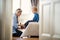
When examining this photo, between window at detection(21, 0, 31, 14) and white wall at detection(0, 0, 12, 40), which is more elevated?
window at detection(21, 0, 31, 14)

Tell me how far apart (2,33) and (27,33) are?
2854mm

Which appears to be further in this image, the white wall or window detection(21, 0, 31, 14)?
window detection(21, 0, 31, 14)

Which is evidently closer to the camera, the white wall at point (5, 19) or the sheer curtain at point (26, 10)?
the white wall at point (5, 19)

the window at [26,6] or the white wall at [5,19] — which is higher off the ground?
the window at [26,6]

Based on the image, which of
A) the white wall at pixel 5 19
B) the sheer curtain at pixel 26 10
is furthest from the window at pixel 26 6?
the white wall at pixel 5 19

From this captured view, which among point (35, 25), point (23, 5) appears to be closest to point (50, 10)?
point (35, 25)

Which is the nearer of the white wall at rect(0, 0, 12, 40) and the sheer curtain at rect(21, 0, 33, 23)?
the white wall at rect(0, 0, 12, 40)

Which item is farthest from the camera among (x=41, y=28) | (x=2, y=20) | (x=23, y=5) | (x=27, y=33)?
(x=23, y=5)

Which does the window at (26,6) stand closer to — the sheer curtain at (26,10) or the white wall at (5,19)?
Answer: the sheer curtain at (26,10)

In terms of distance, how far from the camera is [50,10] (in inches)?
104

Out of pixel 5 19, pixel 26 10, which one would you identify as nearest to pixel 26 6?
pixel 26 10

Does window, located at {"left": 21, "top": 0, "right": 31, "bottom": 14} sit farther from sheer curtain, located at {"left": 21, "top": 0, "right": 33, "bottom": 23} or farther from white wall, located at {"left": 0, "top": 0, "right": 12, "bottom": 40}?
white wall, located at {"left": 0, "top": 0, "right": 12, "bottom": 40}

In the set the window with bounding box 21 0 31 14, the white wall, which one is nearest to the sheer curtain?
the window with bounding box 21 0 31 14

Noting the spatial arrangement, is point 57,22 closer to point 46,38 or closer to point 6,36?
point 46,38
